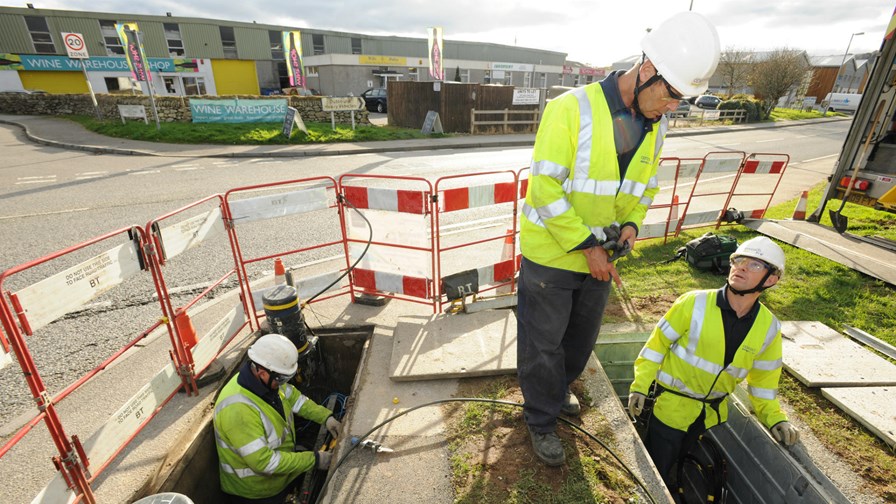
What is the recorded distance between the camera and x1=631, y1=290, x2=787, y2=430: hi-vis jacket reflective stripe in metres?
2.63

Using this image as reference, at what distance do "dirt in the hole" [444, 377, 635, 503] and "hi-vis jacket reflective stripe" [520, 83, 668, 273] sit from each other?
4.20 feet

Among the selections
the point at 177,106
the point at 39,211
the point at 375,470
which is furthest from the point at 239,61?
the point at 375,470

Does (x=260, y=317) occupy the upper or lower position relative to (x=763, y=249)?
A: lower

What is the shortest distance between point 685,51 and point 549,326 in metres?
1.57

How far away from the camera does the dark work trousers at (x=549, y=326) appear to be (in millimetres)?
2414

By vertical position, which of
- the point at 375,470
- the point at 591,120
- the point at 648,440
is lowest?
the point at 648,440

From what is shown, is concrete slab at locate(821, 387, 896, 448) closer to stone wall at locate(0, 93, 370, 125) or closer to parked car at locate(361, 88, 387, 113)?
stone wall at locate(0, 93, 370, 125)

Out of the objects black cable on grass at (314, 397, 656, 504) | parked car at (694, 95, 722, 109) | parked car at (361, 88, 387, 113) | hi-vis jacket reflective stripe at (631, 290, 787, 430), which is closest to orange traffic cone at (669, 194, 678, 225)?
hi-vis jacket reflective stripe at (631, 290, 787, 430)

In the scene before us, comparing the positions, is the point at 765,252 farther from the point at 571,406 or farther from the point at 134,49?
the point at 134,49

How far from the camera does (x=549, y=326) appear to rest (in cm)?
246

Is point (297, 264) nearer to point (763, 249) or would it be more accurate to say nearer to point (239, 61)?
point (763, 249)

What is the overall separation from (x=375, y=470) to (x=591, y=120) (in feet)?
8.06

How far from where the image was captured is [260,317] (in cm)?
445

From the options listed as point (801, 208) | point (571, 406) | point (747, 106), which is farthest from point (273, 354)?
point (747, 106)
